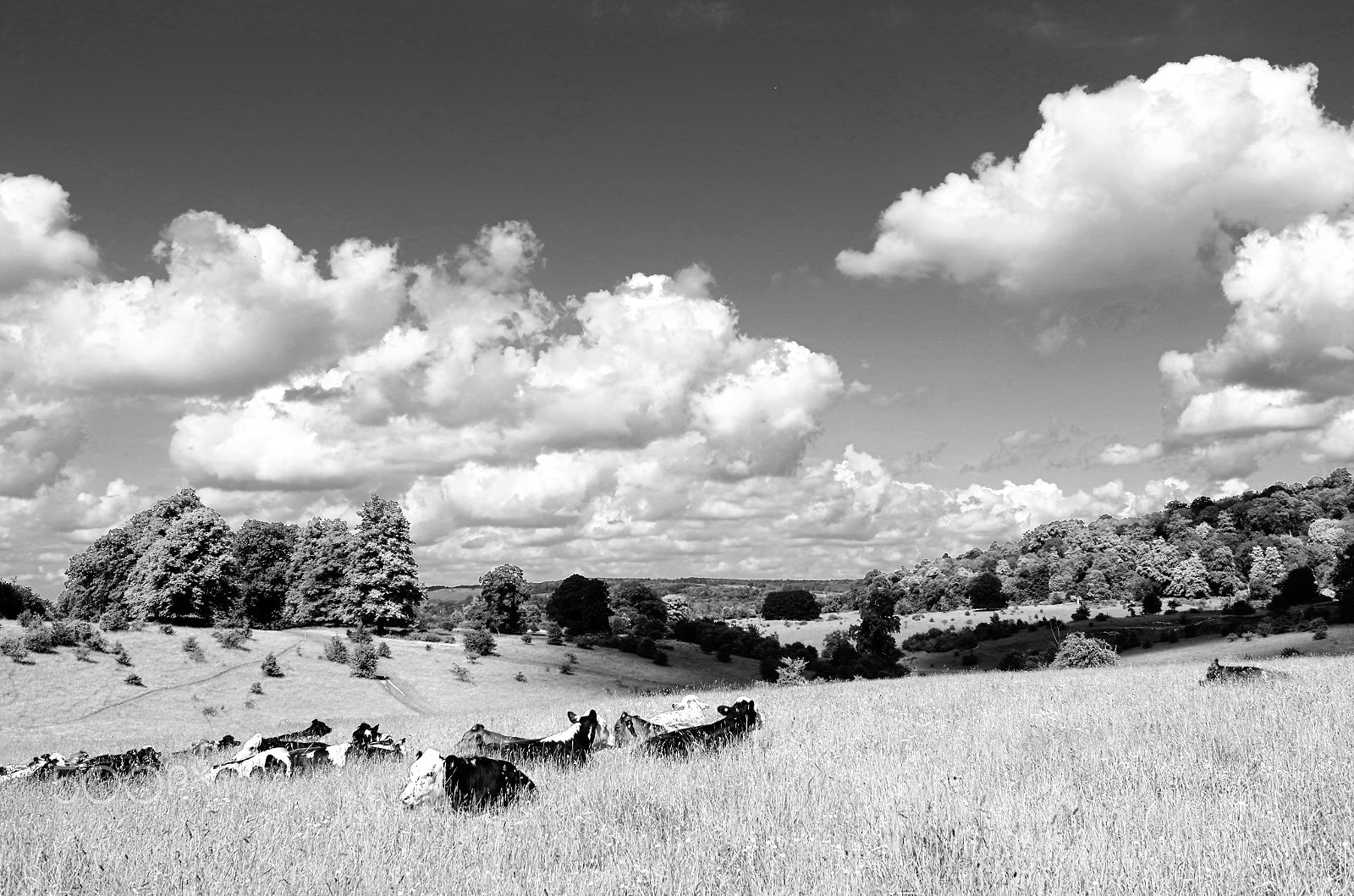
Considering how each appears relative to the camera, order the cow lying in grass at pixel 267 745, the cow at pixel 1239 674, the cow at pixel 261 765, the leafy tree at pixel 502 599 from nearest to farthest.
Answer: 1. the cow at pixel 261 765
2. the cow lying in grass at pixel 267 745
3. the cow at pixel 1239 674
4. the leafy tree at pixel 502 599

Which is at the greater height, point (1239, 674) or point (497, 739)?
point (497, 739)

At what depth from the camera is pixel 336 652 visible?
45.6 metres

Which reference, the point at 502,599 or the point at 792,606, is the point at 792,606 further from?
the point at 502,599

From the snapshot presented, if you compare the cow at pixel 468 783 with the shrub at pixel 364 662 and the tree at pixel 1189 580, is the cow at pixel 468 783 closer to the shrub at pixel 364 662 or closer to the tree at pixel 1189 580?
the shrub at pixel 364 662

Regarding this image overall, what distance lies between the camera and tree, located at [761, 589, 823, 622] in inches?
5354

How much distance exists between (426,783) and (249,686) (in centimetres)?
3672

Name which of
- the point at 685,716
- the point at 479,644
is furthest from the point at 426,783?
the point at 479,644

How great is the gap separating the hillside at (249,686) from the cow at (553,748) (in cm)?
775

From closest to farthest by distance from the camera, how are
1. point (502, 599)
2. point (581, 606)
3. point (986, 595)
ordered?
1. point (502, 599)
2. point (581, 606)
3. point (986, 595)

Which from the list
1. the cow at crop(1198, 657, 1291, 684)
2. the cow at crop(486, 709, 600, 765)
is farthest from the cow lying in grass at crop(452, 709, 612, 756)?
the cow at crop(1198, 657, 1291, 684)

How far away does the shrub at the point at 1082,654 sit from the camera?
39.7 metres

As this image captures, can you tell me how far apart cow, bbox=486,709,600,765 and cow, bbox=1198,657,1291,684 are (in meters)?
14.1

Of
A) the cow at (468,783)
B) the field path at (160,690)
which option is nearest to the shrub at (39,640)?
the field path at (160,690)

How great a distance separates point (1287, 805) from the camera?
6789mm
